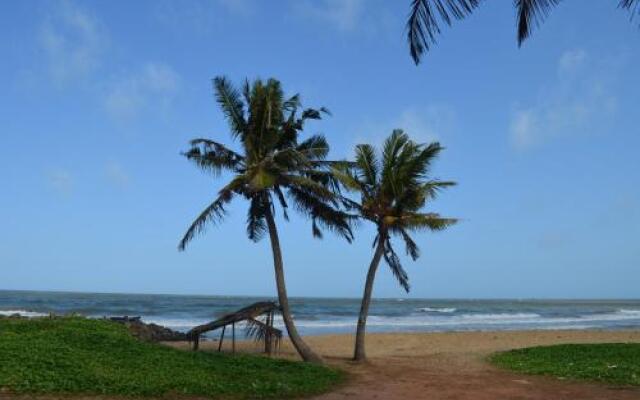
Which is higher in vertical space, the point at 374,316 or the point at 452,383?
the point at 374,316

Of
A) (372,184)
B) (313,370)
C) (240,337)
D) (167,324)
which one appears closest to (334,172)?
(372,184)

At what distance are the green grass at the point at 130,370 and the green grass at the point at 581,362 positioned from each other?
16.0 ft

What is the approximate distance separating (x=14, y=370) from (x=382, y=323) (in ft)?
111

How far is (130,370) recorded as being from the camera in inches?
453

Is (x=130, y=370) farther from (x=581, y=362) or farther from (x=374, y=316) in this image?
(x=374, y=316)

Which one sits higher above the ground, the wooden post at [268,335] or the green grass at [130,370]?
the wooden post at [268,335]

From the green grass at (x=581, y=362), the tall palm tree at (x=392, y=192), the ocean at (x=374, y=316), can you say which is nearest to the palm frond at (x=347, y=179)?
the tall palm tree at (x=392, y=192)

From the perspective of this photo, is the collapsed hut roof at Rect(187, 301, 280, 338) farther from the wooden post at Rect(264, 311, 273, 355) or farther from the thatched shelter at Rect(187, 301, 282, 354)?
the wooden post at Rect(264, 311, 273, 355)

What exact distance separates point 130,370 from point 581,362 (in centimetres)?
1048

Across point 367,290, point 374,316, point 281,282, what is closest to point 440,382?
point 367,290

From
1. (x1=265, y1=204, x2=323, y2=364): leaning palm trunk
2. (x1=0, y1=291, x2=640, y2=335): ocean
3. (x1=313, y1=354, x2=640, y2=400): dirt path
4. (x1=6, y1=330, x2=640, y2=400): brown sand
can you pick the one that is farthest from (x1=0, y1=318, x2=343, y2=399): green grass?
(x1=0, y1=291, x2=640, y2=335): ocean

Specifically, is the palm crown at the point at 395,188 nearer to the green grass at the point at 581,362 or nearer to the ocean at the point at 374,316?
the green grass at the point at 581,362

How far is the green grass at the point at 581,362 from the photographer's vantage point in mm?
13336

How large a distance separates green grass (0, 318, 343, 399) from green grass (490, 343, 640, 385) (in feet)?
16.0
